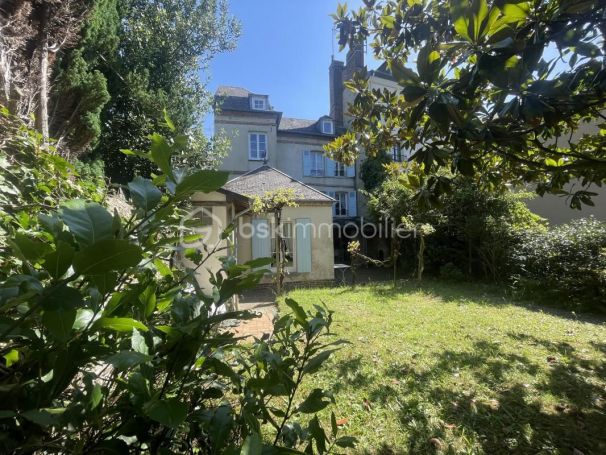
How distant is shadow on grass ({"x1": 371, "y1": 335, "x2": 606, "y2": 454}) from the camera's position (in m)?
2.26

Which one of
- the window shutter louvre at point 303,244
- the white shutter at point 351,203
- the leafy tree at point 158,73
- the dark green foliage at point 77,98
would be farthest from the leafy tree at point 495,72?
the white shutter at point 351,203

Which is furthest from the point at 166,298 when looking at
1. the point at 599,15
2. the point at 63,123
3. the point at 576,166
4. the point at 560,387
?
the point at 63,123

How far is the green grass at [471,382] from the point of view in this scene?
7.60 feet

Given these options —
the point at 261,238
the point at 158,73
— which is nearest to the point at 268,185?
the point at 261,238

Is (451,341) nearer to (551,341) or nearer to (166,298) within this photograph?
(551,341)

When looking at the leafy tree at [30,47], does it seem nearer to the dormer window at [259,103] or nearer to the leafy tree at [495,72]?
the leafy tree at [495,72]

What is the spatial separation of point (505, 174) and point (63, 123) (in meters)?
6.08

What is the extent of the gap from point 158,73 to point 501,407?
11.6 metres

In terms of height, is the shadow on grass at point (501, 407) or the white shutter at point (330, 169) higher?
the white shutter at point (330, 169)

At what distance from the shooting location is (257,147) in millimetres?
18141

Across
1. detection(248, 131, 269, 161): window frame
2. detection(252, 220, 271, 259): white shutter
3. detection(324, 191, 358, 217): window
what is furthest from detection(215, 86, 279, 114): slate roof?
detection(252, 220, 271, 259): white shutter

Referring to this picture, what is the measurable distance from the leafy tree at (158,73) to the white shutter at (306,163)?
821 centimetres

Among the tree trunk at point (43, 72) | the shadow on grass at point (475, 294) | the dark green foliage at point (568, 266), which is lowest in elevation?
the shadow on grass at point (475, 294)

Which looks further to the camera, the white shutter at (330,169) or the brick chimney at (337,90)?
the brick chimney at (337,90)
